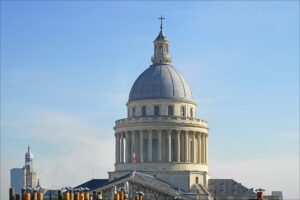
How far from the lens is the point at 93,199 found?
3834 inches

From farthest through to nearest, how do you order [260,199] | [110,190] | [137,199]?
1. [110,190]
2. [137,199]
3. [260,199]

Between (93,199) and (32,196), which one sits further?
(93,199)

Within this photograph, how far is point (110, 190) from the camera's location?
194 meters

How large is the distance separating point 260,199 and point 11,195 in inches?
711

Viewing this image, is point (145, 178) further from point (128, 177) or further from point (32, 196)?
point (32, 196)

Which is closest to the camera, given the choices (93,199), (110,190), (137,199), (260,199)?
(260,199)

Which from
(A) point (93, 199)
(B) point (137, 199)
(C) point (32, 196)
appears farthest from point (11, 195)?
(A) point (93, 199)

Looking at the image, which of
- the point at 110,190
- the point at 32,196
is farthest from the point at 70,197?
the point at 110,190

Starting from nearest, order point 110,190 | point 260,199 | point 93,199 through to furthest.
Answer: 1. point 260,199
2. point 93,199
3. point 110,190

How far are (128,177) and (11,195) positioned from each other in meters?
115

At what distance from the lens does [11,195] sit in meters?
81.1

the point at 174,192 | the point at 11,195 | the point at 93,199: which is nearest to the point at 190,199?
the point at 174,192

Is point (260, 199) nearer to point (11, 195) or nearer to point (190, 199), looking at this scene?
point (11, 195)

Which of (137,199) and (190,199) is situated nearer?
(137,199)
